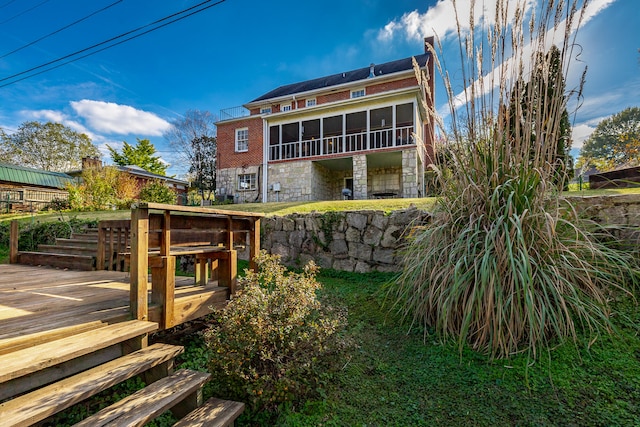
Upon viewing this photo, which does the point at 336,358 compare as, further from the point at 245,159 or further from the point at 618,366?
the point at 245,159

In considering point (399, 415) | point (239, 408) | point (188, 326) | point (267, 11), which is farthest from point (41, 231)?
point (399, 415)

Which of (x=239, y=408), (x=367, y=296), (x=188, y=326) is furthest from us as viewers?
(x=367, y=296)

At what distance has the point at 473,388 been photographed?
5.58ft

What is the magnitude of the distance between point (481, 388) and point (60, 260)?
529cm

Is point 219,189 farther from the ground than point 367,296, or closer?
farther from the ground

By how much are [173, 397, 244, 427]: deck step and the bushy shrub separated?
0.31 ft

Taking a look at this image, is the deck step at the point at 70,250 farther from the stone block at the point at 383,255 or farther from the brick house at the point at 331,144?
the brick house at the point at 331,144

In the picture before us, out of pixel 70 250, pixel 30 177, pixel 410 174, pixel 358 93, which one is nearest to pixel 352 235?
pixel 70 250

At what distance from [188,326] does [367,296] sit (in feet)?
6.07

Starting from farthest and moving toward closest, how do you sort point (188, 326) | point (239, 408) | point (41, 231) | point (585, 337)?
point (41, 231)
point (188, 326)
point (585, 337)
point (239, 408)

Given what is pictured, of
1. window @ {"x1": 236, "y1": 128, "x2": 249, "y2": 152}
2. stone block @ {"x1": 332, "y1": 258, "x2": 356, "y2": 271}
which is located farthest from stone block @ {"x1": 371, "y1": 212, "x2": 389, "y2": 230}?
window @ {"x1": 236, "y1": 128, "x2": 249, "y2": 152}

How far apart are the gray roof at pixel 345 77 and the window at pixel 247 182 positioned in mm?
4713

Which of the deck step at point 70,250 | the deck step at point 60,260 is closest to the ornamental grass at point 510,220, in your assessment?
the deck step at point 60,260

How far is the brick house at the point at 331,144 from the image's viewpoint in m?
10.6
